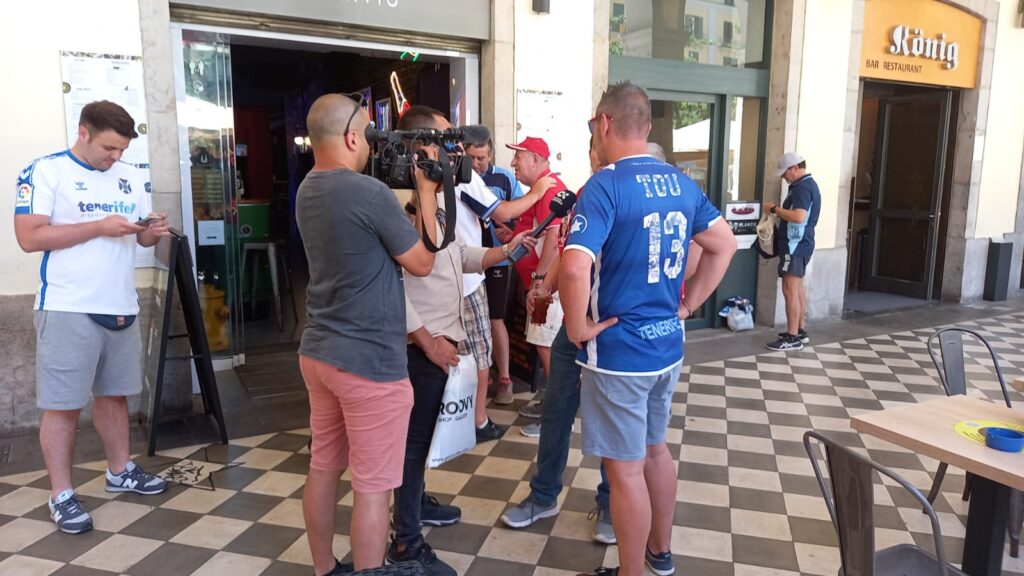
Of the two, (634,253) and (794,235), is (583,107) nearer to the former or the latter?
(794,235)

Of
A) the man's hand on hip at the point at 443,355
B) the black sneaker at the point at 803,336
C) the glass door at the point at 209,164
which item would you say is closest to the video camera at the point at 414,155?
the man's hand on hip at the point at 443,355

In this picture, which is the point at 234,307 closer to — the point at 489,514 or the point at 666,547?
the point at 489,514

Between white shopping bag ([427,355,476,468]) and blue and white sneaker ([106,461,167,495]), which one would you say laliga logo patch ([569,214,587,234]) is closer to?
white shopping bag ([427,355,476,468])

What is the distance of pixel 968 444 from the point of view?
193cm

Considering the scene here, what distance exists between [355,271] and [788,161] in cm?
482

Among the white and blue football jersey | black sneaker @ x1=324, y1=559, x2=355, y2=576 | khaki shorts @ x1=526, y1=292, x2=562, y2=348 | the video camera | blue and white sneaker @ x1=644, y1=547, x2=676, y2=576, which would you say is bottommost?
blue and white sneaker @ x1=644, y1=547, x2=676, y2=576

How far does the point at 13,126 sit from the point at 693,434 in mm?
3979

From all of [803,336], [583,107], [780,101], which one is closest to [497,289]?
[583,107]

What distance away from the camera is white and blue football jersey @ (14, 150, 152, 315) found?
2.81 metres

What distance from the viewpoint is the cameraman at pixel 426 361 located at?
94.5 inches

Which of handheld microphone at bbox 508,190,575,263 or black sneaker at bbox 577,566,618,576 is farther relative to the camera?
handheld microphone at bbox 508,190,575,263

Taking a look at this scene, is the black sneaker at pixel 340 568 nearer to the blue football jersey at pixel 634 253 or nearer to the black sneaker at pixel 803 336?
the blue football jersey at pixel 634 253

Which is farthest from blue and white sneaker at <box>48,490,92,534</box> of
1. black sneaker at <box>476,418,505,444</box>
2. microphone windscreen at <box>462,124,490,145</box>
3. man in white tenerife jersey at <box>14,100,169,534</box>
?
microphone windscreen at <box>462,124,490,145</box>

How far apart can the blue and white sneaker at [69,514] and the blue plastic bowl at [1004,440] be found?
318cm
